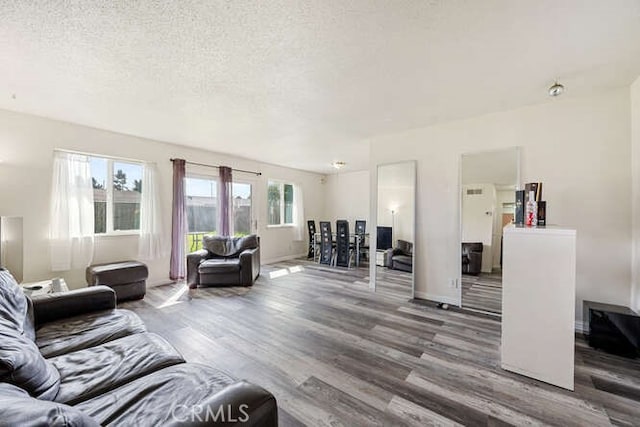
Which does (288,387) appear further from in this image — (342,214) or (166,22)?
(342,214)

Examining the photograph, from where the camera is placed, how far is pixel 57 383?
46.5 inches

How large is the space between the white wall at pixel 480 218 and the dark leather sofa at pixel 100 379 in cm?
332

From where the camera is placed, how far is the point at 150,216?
166 inches

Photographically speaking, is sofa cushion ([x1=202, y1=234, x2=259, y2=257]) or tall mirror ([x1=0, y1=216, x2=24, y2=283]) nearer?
tall mirror ([x1=0, y1=216, x2=24, y2=283])

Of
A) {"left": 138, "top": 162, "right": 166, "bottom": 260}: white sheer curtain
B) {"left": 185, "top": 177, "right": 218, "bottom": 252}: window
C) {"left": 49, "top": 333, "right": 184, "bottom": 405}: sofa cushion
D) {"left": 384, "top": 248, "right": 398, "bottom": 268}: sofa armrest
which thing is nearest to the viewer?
{"left": 49, "top": 333, "right": 184, "bottom": 405}: sofa cushion

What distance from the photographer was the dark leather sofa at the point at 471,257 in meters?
3.43

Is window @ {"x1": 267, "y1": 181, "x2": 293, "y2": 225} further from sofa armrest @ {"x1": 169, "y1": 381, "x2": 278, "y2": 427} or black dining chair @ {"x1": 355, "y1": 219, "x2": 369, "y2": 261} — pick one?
sofa armrest @ {"x1": 169, "y1": 381, "x2": 278, "y2": 427}

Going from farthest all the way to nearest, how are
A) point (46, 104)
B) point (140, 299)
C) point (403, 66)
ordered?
point (140, 299)
point (46, 104)
point (403, 66)

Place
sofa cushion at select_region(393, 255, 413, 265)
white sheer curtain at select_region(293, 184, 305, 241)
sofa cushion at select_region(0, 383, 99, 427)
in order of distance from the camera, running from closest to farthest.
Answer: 1. sofa cushion at select_region(0, 383, 99, 427)
2. sofa cushion at select_region(393, 255, 413, 265)
3. white sheer curtain at select_region(293, 184, 305, 241)

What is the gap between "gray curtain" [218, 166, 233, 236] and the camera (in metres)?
5.20

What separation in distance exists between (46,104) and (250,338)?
3588mm

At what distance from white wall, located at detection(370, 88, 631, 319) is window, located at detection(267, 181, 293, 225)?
437 centimetres

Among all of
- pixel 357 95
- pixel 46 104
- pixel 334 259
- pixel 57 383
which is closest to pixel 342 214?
pixel 334 259

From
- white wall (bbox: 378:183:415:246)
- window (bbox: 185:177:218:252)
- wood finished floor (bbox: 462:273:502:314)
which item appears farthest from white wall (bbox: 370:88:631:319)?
window (bbox: 185:177:218:252)
